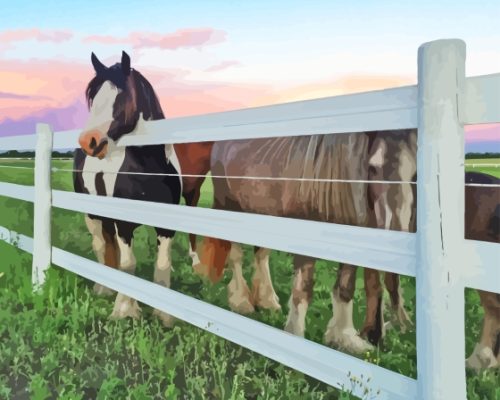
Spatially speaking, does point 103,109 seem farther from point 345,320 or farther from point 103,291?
point 345,320

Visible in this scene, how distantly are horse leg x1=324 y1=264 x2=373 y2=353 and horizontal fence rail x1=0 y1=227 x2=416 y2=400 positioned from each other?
0.80 meters

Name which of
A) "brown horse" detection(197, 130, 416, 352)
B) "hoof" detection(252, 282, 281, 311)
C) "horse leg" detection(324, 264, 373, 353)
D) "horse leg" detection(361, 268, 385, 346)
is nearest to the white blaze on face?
"brown horse" detection(197, 130, 416, 352)

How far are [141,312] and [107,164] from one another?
1316 mm

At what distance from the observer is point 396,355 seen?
11.6ft

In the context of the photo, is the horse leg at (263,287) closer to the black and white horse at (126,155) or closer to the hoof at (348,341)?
the black and white horse at (126,155)

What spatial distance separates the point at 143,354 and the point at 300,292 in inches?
42.1

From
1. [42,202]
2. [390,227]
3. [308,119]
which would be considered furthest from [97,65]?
[390,227]

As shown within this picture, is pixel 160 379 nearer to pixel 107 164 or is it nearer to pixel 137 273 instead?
pixel 107 164

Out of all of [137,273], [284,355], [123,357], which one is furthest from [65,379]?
[137,273]

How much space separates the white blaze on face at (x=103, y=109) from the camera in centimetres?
462

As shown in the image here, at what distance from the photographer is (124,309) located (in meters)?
4.63

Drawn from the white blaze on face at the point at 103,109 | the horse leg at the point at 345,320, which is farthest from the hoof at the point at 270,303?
the white blaze on face at the point at 103,109

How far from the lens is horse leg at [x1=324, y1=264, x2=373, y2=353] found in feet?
12.2

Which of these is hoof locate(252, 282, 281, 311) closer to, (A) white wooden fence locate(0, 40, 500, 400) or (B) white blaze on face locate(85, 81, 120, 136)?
(A) white wooden fence locate(0, 40, 500, 400)
